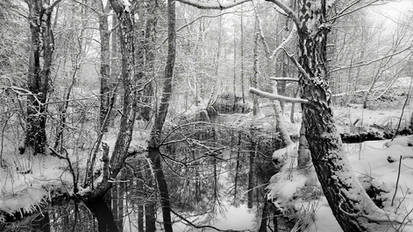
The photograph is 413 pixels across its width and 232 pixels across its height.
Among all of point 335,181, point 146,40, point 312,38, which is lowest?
point 335,181

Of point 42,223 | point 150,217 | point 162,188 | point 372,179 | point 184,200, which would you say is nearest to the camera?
point 372,179

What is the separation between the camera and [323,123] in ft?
13.1

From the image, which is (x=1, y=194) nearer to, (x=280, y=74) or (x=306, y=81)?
(x=306, y=81)

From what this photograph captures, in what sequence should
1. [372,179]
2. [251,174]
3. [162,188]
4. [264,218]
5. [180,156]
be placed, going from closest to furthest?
[372,179], [264,218], [162,188], [251,174], [180,156]

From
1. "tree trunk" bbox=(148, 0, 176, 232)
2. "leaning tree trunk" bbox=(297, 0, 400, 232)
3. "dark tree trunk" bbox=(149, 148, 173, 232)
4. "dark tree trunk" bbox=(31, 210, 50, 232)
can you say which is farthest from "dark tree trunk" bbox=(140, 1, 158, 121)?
"leaning tree trunk" bbox=(297, 0, 400, 232)

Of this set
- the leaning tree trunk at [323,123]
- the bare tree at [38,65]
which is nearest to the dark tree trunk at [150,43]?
the bare tree at [38,65]

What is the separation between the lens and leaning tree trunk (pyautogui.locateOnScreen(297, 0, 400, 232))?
3898 mm

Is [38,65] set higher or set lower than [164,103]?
higher

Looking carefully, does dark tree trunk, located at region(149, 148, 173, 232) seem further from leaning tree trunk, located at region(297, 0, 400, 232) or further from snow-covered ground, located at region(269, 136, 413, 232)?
leaning tree trunk, located at region(297, 0, 400, 232)

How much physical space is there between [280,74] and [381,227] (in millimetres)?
18330

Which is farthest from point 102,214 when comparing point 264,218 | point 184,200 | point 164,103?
point 164,103

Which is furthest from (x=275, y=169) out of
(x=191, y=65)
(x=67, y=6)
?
(x=67, y=6)

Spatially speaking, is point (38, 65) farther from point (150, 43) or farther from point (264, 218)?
point (264, 218)

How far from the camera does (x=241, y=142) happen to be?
47.1 ft
